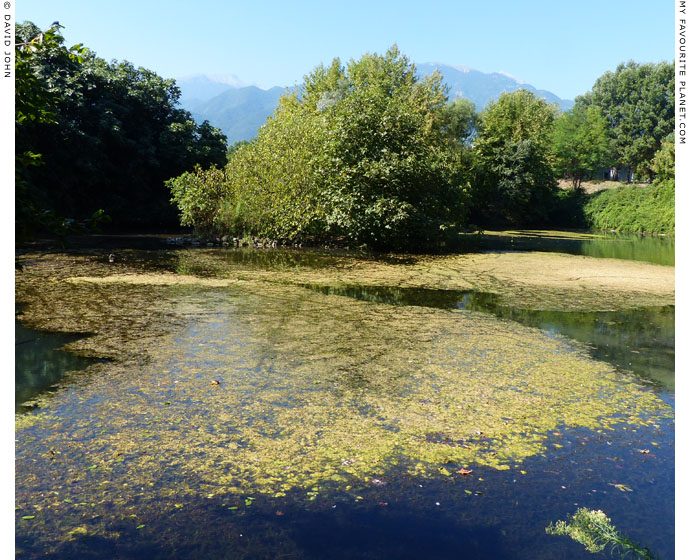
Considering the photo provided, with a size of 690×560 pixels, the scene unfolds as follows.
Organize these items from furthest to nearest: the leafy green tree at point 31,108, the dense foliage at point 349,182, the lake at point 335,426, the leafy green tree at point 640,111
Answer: the leafy green tree at point 640,111 → the dense foliage at point 349,182 → the lake at point 335,426 → the leafy green tree at point 31,108

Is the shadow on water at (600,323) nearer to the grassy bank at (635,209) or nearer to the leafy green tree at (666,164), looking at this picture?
the grassy bank at (635,209)

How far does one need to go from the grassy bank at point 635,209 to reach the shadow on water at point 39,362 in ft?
100

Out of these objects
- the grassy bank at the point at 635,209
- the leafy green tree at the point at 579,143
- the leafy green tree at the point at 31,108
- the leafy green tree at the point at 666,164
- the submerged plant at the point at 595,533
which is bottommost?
the submerged plant at the point at 595,533

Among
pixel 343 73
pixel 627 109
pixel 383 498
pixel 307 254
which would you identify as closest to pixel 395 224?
pixel 307 254

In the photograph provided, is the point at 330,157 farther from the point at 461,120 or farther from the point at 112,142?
the point at 461,120

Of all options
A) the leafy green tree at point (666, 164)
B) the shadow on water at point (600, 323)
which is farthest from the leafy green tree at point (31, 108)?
the leafy green tree at point (666, 164)

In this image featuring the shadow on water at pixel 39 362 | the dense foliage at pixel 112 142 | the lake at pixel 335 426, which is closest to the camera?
the lake at pixel 335 426

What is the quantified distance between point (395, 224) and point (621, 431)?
457 inches

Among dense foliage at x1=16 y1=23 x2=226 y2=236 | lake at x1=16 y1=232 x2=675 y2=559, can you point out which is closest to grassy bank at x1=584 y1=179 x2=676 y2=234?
dense foliage at x1=16 y1=23 x2=226 y2=236

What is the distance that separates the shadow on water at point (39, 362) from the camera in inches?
180

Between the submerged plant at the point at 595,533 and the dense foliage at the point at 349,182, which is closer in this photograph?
the submerged plant at the point at 595,533

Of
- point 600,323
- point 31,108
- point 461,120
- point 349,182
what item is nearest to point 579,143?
point 461,120

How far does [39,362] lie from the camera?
208 inches

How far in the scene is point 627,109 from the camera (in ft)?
154
